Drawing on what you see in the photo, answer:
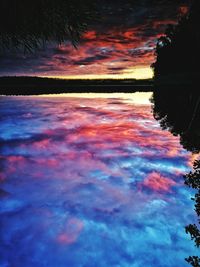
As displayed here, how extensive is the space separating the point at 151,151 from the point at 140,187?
363 centimetres

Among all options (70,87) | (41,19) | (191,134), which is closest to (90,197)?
(70,87)

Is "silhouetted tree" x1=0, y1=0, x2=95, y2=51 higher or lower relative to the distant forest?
higher

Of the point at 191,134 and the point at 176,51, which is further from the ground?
the point at 176,51

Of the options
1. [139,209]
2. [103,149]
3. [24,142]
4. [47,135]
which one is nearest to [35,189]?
[139,209]

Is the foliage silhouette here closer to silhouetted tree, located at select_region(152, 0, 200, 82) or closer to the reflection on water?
the reflection on water

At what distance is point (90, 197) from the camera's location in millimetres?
7961

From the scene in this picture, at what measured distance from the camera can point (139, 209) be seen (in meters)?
7.43

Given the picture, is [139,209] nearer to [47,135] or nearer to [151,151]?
[151,151]

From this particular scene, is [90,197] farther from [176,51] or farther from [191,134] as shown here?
[176,51]

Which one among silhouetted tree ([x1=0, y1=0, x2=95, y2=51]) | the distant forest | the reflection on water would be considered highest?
silhouetted tree ([x1=0, y1=0, x2=95, y2=51])

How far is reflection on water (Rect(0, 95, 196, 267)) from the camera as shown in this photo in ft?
19.4

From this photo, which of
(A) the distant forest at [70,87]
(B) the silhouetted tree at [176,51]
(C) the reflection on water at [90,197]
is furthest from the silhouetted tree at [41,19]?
(B) the silhouetted tree at [176,51]

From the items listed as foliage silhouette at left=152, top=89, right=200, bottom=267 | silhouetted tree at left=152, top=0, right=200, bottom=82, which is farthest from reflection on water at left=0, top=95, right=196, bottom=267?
silhouetted tree at left=152, top=0, right=200, bottom=82

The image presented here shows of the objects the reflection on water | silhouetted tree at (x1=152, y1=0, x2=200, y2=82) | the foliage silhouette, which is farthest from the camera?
silhouetted tree at (x1=152, y1=0, x2=200, y2=82)
